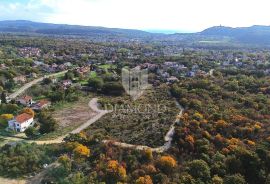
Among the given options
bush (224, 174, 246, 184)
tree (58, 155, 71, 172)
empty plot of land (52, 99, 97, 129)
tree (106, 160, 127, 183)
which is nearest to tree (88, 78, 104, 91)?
empty plot of land (52, 99, 97, 129)

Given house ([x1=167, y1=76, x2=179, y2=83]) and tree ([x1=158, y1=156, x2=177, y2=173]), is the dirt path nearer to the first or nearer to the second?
tree ([x1=158, y1=156, x2=177, y2=173])

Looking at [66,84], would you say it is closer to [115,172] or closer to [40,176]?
[40,176]

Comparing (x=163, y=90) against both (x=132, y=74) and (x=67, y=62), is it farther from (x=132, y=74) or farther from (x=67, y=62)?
(x=67, y=62)

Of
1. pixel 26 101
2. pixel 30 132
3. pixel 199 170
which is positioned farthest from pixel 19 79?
pixel 199 170

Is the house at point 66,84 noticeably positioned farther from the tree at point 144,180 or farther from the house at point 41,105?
the tree at point 144,180

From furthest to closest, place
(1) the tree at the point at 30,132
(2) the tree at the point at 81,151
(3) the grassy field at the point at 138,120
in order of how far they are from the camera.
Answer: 1. (1) the tree at the point at 30,132
2. (3) the grassy field at the point at 138,120
3. (2) the tree at the point at 81,151

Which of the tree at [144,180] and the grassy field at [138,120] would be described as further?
the grassy field at [138,120]

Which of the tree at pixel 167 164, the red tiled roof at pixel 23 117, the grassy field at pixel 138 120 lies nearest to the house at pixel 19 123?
the red tiled roof at pixel 23 117
